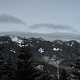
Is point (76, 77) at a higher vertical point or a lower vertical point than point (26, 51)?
lower

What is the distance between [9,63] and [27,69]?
18101mm

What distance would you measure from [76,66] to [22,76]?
11.4m

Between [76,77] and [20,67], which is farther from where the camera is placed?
[76,77]

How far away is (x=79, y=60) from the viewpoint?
38.1 meters

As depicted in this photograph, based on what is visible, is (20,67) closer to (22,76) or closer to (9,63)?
(22,76)

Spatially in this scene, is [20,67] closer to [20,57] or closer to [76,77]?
[20,57]

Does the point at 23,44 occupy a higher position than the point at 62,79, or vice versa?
the point at 23,44

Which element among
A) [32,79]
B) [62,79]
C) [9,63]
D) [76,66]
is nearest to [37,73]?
[32,79]

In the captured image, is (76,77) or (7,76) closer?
(76,77)

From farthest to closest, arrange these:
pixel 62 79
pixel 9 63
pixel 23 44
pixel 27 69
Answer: pixel 62 79, pixel 9 63, pixel 23 44, pixel 27 69

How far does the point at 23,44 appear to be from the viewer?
31891 mm

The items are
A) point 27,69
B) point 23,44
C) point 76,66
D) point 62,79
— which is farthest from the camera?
point 62,79

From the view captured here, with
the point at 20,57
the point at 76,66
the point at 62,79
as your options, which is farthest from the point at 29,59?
the point at 62,79

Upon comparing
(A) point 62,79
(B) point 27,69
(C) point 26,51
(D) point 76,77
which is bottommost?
(A) point 62,79
